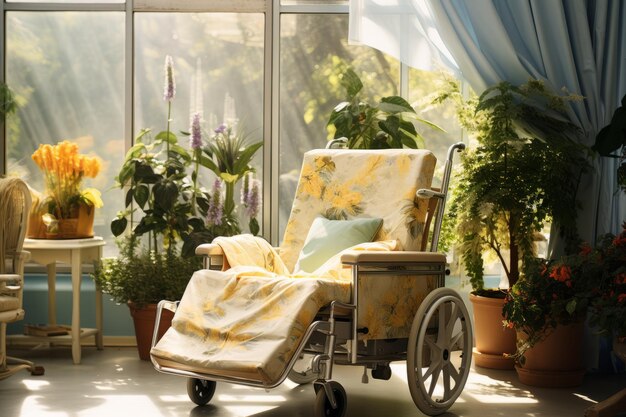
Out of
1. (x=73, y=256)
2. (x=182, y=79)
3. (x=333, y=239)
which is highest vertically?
(x=182, y=79)

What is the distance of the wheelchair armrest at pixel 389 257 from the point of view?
330 cm

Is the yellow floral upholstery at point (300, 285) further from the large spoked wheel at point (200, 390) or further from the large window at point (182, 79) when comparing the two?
the large window at point (182, 79)

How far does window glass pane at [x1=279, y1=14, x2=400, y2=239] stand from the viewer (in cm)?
516

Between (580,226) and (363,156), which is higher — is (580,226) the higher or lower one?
the lower one

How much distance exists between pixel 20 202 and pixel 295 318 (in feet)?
5.78

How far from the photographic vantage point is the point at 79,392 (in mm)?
3885

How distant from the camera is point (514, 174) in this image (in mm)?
4273

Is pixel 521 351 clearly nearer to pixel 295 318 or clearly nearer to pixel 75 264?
pixel 295 318

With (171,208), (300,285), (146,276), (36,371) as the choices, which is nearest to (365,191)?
(300,285)

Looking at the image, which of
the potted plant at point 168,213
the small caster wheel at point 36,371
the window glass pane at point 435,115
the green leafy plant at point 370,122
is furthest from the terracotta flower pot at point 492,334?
the small caster wheel at point 36,371

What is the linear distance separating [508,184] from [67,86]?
8.07ft

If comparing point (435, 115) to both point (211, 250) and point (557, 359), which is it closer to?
point (557, 359)

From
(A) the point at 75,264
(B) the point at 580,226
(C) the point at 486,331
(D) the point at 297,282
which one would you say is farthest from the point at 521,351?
(A) the point at 75,264

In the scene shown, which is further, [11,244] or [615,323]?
[11,244]
